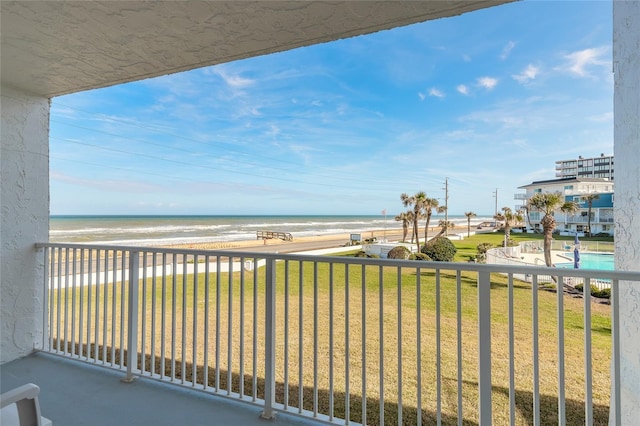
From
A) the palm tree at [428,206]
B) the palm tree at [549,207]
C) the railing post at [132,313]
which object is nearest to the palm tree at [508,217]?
the palm tree at [428,206]

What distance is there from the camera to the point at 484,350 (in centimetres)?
146

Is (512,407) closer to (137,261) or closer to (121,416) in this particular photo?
(121,416)

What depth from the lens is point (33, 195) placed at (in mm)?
2689

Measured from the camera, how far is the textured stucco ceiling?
1.50 m

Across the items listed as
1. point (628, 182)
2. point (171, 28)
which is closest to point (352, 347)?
point (628, 182)

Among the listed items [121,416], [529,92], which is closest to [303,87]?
[529,92]

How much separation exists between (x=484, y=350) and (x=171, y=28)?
2274 millimetres

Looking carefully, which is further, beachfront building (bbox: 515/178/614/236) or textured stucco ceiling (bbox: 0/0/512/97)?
beachfront building (bbox: 515/178/614/236)

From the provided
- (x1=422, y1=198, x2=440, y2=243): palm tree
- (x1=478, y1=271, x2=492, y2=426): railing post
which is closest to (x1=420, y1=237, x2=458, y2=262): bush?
(x1=422, y1=198, x2=440, y2=243): palm tree

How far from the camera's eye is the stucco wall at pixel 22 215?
2.51 m

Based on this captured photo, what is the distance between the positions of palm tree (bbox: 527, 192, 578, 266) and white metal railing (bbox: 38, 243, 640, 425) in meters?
4.94

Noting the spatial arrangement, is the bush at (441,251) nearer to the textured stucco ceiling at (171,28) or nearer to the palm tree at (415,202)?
the palm tree at (415,202)

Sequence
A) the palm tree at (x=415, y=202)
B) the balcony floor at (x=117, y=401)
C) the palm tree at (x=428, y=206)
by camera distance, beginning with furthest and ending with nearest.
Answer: the palm tree at (x=428, y=206) → the palm tree at (x=415, y=202) → the balcony floor at (x=117, y=401)

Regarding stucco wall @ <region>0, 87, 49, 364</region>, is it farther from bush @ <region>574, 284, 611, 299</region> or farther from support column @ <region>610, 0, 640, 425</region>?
bush @ <region>574, 284, 611, 299</region>
